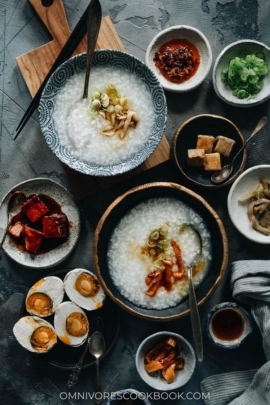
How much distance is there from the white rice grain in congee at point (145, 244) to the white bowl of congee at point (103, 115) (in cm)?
32

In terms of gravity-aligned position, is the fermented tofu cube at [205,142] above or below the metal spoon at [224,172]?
above

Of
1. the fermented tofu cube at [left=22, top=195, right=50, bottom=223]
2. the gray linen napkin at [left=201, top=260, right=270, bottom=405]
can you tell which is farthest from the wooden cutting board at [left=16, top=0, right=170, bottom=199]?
the gray linen napkin at [left=201, top=260, right=270, bottom=405]

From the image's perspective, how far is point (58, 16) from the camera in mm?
3064

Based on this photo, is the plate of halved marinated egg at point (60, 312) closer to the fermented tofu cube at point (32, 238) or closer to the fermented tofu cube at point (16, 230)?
the fermented tofu cube at point (32, 238)

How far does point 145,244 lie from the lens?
2.93 metres

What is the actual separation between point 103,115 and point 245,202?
0.99 metres

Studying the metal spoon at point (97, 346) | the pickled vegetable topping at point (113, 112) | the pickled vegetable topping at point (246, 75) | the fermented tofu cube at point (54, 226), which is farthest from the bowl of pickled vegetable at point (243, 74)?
the metal spoon at point (97, 346)

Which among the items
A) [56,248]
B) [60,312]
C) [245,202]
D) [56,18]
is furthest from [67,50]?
[60,312]

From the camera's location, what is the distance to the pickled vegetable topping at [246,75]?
3.03 metres

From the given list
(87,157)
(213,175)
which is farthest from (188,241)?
(87,157)

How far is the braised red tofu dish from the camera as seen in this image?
3.01 m

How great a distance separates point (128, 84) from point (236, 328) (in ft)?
5.03

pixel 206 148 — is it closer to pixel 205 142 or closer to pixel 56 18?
pixel 205 142

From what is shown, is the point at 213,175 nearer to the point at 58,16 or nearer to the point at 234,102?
the point at 234,102
